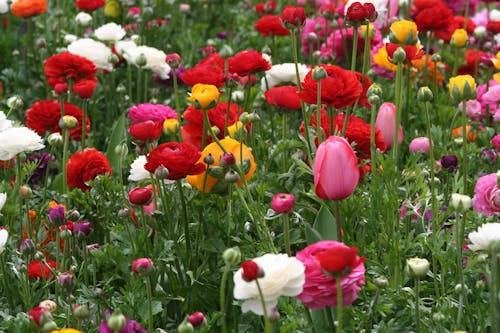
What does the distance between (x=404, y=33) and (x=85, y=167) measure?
75cm

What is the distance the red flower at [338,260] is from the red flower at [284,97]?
39.3 inches

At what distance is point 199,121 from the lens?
2.06 m

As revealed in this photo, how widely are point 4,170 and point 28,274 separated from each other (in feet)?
2.02

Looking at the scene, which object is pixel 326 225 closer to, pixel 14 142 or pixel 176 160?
pixel 176 160

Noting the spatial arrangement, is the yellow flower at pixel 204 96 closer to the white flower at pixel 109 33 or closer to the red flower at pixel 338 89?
the red flower at pixel 338 89

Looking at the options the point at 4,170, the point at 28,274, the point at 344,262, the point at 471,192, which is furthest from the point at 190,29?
the point at 344,262

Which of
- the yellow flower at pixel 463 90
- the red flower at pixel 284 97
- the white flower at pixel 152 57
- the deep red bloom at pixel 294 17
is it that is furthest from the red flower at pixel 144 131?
the white flower at pixel 152 57

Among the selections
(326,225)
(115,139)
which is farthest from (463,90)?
(115,139)

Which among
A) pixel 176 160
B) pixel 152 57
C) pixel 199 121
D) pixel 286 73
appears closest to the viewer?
pixel 176 160

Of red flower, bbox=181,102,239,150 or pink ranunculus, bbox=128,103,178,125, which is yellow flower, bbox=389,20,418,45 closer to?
red flower, bbox=181,102,239,150

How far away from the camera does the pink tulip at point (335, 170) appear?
1467mm

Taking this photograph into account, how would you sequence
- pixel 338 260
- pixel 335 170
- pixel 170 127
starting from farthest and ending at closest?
pixel 170 127 < pixel 335 170 < pixel 338 260

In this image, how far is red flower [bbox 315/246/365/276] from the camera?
1177mm

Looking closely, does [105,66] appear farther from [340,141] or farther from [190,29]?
[340,141]
